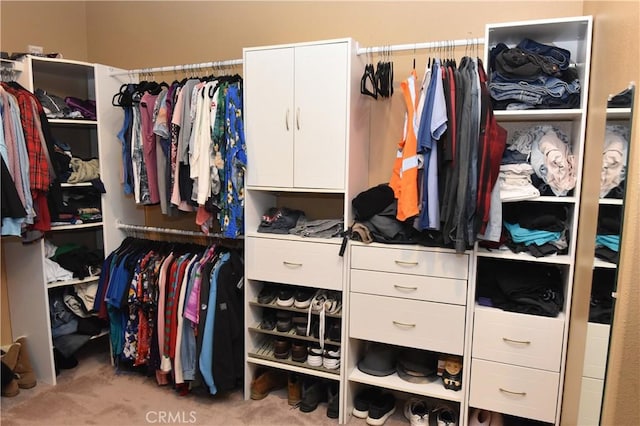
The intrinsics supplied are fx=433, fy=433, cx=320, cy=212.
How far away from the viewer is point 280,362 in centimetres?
252

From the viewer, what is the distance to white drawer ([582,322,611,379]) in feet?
4.43

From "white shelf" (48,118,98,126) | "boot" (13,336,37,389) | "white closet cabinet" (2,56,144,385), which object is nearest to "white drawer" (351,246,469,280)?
"white closet cabinet" (2,56,144,385)

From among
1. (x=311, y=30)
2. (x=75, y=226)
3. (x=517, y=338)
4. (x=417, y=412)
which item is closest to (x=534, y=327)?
(x=517, y=338)

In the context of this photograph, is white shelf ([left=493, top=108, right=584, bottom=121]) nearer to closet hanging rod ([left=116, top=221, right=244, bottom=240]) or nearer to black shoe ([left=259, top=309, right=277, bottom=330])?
closet hanging rod ([left=116, top=221, right=244, bottom=240])

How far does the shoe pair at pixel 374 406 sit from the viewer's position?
237 cm

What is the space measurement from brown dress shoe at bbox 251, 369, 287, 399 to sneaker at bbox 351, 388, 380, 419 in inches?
20.9

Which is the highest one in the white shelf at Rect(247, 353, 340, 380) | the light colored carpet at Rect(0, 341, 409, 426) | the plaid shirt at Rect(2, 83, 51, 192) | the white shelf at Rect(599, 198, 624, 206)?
the plaid shirt at Rect(2, 83, 51, 192)

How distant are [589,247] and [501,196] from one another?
429mm

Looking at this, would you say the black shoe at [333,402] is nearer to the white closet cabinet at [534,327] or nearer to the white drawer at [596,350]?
the white closet cabinet at [534,327]

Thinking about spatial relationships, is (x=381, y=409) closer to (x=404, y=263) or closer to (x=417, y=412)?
(x=417, y=412)

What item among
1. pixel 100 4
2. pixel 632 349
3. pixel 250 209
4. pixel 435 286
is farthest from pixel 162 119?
pixel 632 349

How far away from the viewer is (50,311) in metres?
2.84

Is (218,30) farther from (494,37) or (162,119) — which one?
(494,37)

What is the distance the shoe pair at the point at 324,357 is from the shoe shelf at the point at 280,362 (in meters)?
0.02
